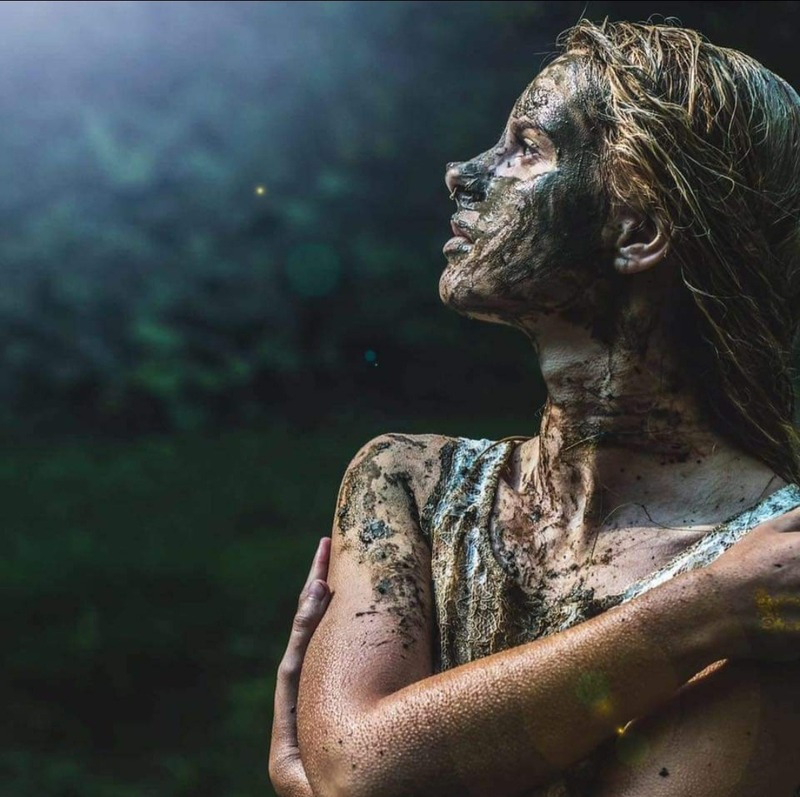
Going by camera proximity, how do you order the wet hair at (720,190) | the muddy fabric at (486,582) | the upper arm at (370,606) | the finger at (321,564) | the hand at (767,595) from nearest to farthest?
the hand at (767,595), the upper arm at (370,606), the muddy fabric at (486,582), the wet hair at (720,190), the finger at (321,564)

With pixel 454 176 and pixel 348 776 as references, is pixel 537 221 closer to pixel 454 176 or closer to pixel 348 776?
pixel 454 176

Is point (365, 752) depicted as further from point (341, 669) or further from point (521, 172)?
point (521, 172)

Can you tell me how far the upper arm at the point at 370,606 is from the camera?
1743mm

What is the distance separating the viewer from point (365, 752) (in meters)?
1.67

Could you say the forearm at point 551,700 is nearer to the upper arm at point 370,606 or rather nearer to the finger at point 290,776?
the upper arm at point 370,606

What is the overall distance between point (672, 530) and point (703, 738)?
0.37m

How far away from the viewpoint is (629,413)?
2.00 meters

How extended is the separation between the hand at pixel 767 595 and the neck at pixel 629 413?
35 centimetres

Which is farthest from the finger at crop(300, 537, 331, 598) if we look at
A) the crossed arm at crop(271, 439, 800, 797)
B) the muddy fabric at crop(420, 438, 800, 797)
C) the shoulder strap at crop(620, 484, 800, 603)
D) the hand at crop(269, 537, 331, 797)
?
the shoulder strap at crop(620, 484, 800, 603)

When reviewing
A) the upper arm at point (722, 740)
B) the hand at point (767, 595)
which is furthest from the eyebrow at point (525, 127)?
the upper arm at point (722, 740)

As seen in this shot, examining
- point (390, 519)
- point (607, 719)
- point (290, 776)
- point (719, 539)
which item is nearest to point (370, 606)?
point (390, 519)

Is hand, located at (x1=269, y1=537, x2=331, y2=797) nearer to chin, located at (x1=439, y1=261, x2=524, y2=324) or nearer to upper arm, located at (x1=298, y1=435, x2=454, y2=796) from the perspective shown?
upper arm, located at (x1=298, y1=435, x2=454, y2=796)

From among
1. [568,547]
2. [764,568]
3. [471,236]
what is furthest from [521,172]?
[764,568]

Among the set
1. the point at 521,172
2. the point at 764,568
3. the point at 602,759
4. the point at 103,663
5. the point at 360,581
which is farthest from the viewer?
the point at 103,663
